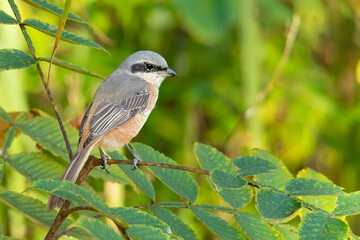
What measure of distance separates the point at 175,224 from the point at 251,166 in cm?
28

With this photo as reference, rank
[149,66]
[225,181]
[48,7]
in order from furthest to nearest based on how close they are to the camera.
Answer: [149,66] → [48,7] → [225,181]

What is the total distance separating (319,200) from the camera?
1637mm

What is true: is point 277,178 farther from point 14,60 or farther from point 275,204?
point 14,60

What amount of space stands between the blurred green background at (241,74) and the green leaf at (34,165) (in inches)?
83.2

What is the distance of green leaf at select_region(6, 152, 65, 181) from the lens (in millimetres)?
1775

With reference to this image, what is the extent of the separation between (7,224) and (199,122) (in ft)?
5.90

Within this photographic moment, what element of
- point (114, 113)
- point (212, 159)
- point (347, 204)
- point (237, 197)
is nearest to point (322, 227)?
point (347, 204)

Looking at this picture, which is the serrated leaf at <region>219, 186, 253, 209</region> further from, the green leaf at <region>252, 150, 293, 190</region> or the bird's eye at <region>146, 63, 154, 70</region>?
the bird's eye at <region>146, 63, 154, 70</region>

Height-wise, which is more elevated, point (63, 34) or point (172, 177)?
point (63, 34)

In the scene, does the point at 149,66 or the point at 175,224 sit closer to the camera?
the point at 175,224

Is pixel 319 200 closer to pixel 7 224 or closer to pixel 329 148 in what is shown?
pixel 7 224

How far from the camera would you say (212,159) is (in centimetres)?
172

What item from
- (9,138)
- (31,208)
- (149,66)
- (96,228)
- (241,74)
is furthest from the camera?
(241,74)

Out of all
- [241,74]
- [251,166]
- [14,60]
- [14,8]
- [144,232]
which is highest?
[14,8]
